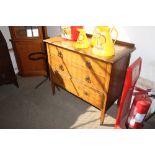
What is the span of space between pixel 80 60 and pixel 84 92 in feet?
1.70

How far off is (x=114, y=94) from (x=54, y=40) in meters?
1.23

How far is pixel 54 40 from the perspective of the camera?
235 cm

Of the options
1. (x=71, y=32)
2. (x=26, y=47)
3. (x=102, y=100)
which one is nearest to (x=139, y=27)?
(x=71, y=32)

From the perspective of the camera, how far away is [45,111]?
2.64 meters

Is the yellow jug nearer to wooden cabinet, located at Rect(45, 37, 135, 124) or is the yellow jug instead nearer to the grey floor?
wooden cabinet, located at Rect(45, 37, 135, 124)

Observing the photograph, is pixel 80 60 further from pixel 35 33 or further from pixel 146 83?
pixel 35 33

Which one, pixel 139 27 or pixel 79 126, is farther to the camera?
pixel 79 126

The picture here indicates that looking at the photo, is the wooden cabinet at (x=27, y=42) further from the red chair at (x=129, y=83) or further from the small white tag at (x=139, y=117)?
A: the small white tag at (x=139, y=117)

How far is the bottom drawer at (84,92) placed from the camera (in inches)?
84.0

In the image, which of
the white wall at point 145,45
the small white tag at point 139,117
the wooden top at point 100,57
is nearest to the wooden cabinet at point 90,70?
the wooden top at point 100,57

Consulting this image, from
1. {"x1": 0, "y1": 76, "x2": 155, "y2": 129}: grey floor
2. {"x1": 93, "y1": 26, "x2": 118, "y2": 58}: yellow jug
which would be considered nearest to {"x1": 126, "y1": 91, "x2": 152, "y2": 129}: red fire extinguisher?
{"x1": 0, "y1": 76, "x2": 155, "y2": 129}: grey floor

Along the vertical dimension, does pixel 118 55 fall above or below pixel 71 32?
below

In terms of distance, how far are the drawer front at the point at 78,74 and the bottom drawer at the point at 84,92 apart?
77 millimetres

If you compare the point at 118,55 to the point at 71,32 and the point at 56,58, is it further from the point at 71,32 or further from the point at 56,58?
the point at 56,58
